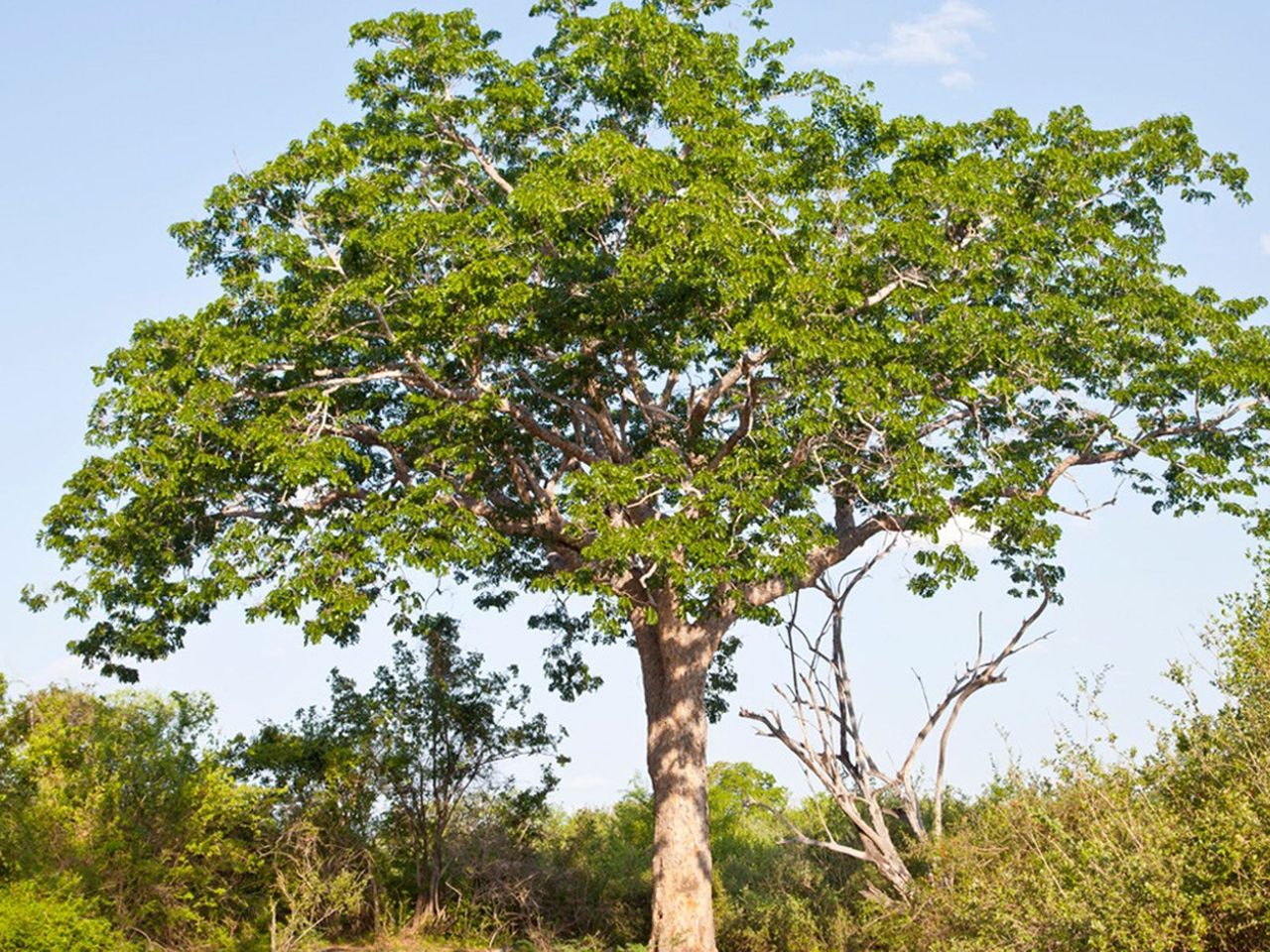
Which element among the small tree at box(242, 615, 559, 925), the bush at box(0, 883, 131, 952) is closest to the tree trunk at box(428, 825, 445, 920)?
the small tree at box(242, 615, 559, 925)

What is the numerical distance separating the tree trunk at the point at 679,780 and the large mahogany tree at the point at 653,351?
0.04 meters

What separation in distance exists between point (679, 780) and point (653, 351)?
5.91 metres

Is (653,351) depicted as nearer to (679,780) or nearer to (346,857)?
(679,780)

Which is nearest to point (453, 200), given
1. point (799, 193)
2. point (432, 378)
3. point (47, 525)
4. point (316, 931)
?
point (432, 378)

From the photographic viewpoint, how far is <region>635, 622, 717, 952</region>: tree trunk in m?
17.0

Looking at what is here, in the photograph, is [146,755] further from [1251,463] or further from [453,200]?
[1251,463]

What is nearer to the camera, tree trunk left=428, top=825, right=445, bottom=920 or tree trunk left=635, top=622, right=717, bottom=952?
tree trunk left=635, top=622, right=717, bottom=952

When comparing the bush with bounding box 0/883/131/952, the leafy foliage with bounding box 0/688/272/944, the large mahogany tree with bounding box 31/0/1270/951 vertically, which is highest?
the large mahogany tree with bounding box 31/0/1270/951

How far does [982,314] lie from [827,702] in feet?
21.9

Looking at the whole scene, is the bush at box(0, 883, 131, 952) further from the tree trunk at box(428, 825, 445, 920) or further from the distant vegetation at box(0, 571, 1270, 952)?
the tree trunk at box(428, 825, 445, 920)

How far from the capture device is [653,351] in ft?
54.2

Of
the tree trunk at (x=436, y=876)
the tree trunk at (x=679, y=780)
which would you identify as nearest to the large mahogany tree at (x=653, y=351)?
the tree trunk at (x=679, y=780)

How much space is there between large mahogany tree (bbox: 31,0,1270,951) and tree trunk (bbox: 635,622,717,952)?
4cm

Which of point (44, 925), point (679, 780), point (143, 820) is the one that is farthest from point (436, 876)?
point (44, 925)
